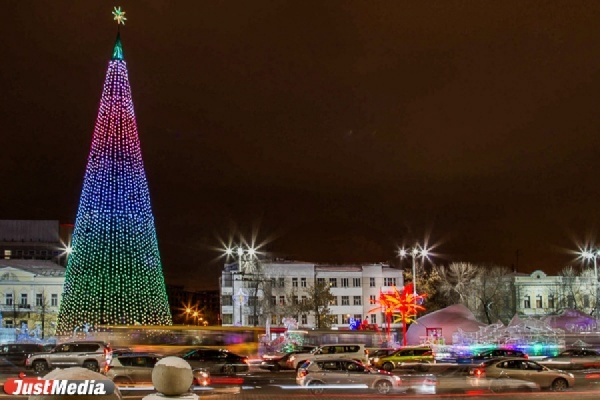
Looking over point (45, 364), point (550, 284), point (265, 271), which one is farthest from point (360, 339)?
A: point (550, 284)

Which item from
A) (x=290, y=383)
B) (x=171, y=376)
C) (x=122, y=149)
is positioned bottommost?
(x=290, y=383)

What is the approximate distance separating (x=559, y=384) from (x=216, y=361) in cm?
1415

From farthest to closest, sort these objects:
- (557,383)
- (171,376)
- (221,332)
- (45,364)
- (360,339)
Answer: (360,339), (221,332), (45,364), (557,383), (171,376)

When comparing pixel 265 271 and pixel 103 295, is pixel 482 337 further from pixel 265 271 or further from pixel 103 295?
pixel 265 271

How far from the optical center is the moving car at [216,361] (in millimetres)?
31859

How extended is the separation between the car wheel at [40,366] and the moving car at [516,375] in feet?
57.7

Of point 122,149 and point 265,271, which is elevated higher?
point 122,149

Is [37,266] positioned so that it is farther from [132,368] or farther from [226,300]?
[132,368]

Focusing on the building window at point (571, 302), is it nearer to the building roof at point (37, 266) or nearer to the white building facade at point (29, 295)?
the white building facade at point (29, 295)

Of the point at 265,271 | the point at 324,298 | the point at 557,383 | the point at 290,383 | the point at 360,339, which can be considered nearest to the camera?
the point at 557,383

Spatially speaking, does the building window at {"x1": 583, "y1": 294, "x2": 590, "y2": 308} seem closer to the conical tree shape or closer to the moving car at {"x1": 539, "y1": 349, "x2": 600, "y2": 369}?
the moving car at {"x1": 539, "y1": 349, "x2": 600, "y2": 369}

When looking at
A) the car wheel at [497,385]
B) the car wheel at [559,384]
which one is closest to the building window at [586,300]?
the car wheel at [559,384]

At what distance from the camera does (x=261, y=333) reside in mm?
43438

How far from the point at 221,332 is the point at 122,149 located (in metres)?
12.7
